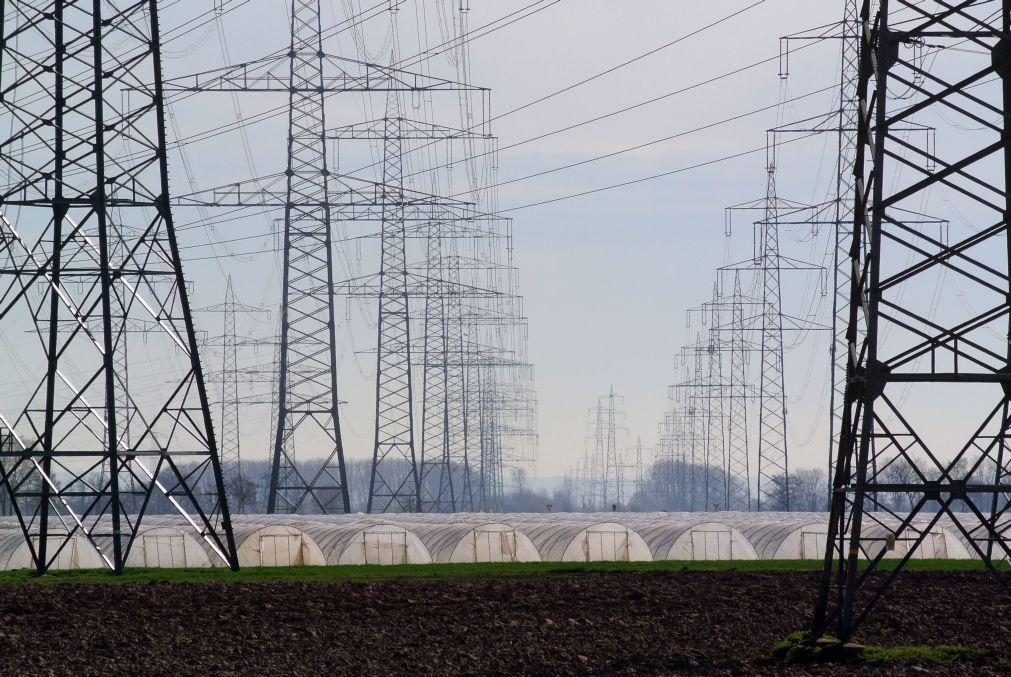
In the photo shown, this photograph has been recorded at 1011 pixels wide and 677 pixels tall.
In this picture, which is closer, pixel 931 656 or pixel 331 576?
pixel 931 656

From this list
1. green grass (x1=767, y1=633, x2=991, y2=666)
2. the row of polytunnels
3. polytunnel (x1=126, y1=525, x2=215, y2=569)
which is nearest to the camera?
green grass (x1=767, y1=633, x2=991, y2=666)

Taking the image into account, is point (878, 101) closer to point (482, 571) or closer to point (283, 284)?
point (482, 571)

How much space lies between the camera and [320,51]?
5356cm

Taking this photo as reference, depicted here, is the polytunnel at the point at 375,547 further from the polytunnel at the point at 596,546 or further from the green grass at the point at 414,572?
the green grass at the point at 414,572

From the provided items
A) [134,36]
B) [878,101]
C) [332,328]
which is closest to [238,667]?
[878,101]

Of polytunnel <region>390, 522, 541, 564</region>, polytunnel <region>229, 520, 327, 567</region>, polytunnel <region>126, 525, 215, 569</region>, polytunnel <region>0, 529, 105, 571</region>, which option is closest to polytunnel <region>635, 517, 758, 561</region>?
polytunnel <region>390, 522, 541, 564</region>

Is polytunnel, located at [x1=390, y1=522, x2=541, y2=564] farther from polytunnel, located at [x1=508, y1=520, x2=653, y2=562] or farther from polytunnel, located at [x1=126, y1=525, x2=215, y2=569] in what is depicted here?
polytunnel, located at [x1=126, y1=525, x2=215, y2=569]

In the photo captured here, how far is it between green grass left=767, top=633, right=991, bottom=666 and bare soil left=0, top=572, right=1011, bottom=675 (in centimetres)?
33

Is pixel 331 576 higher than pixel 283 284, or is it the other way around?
pixel 283 284

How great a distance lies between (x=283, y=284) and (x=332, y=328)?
239 cm

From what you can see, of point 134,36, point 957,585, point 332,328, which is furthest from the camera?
point 332,328

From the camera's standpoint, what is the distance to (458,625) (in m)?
23.2

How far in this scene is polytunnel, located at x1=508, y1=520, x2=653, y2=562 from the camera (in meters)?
44.8

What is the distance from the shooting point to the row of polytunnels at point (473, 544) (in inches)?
1666
